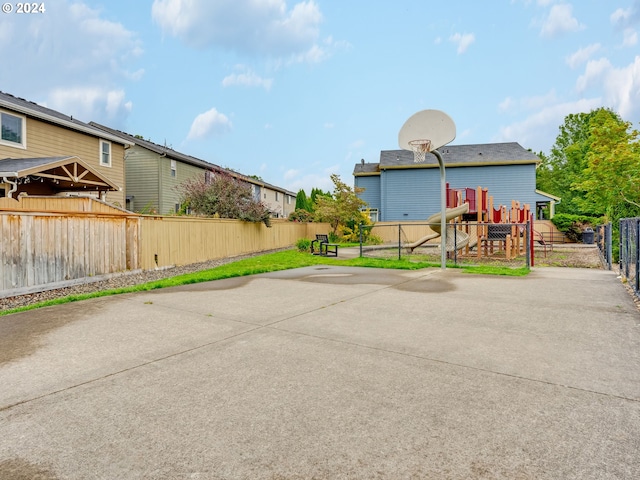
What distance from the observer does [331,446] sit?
2.23 meters

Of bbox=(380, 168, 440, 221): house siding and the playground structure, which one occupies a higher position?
bbox=(380, 168, 440, 221): house siding

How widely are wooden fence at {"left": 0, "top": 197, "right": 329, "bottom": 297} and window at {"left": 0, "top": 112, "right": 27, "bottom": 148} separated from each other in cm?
379

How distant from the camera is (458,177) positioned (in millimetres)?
31078

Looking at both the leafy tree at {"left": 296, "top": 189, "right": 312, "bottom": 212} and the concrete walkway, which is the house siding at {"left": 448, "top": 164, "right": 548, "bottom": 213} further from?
the concrete walkway

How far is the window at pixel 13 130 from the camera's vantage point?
568 inches

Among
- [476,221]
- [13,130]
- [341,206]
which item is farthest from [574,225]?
[13,130]

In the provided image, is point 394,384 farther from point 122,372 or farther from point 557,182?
point 557,182

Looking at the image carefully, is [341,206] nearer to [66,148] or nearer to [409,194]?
[409,194]

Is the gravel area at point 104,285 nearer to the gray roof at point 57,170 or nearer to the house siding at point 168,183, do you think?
the gray roof at point 57,170

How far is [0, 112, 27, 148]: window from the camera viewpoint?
1442cm

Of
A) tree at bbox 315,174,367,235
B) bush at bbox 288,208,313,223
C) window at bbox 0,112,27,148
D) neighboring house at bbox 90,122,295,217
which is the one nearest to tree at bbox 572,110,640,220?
tree at bbox 315,174,367,235

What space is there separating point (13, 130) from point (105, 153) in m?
4.84

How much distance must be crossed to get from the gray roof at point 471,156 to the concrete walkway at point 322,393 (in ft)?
86.5

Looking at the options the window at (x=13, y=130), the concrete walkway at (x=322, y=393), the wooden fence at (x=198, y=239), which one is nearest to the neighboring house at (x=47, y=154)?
the window at (x=13, y=130)
